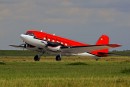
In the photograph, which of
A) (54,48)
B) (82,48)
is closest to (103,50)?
(82,48)

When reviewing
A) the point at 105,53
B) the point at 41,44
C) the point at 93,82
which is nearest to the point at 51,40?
the point at 41,44

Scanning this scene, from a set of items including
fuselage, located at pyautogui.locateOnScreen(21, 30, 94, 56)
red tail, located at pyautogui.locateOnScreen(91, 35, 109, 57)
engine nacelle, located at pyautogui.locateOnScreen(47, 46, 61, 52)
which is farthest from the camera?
red tail, located at pyautogui.locateOnScreen(91, 35, 109, 57)

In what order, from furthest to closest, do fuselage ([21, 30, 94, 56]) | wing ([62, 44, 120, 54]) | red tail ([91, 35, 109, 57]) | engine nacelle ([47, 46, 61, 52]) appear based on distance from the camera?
red tail ([91, 35, 109, 57]), wing ([62, 44, 120, 54]), engine nacelle ([47, 46, 61, 52]), fuselage ([21, 30, 94, 56])

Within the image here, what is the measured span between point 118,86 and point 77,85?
6.38 feet

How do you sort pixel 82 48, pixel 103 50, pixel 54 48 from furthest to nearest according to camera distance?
pixel 103 50
pixel 82 48
pixel 54 48

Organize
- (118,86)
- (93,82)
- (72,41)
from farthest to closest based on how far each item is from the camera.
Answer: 1. (72,41)
2. (93,82)
3. (118,86)

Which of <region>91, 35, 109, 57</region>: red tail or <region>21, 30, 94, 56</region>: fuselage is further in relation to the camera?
<region>91, 35, 109, 57</region>: red tail

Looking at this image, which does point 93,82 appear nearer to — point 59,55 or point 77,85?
point 77,85

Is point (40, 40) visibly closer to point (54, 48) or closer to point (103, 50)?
point (54, 48)

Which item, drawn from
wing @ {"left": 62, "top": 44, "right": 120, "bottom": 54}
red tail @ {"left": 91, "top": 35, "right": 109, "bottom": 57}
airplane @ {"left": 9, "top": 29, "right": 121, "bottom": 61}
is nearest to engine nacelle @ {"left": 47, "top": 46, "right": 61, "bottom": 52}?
airplane @ {"left": 9, "top": 29, "right": 121, "bottom": 61}

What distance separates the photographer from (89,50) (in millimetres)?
75938

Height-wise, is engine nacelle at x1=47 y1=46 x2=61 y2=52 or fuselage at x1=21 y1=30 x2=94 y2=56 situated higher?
fuselage at x1=21 y1=30 x2=94 y2=56

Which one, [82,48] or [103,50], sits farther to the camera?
[103,50]

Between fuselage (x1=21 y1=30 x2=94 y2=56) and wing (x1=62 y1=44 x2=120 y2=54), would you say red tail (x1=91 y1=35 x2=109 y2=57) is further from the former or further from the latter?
fuselage (x1=21 y1=30 x2=94 y2=56)
